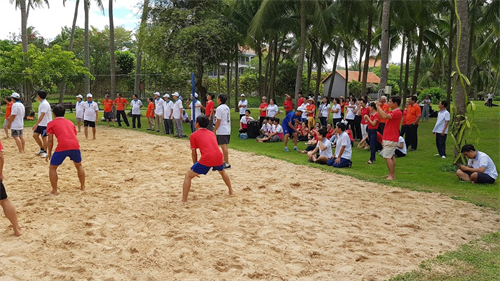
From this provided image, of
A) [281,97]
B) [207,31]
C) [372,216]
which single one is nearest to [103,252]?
[372,216]

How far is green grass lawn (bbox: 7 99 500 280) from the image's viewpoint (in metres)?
4.38

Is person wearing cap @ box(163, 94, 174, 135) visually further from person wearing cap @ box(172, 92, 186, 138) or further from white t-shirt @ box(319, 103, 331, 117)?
white t-shirt @ box(319, 103, 331, 117)

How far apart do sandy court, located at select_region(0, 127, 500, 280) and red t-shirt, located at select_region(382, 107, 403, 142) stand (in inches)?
43.8

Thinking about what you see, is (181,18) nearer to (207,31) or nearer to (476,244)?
(207,31)

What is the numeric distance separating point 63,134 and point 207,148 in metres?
2.63

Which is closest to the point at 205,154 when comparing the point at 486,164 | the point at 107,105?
the point at 486,164

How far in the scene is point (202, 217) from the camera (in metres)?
6.28

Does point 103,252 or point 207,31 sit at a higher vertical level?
point 207,31

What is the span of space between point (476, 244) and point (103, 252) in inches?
177

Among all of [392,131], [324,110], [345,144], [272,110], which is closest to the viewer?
[392,131]

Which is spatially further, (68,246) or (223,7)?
(223,7)

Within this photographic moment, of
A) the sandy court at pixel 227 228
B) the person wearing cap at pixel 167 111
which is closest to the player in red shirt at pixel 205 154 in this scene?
the sandy court at pixel 227 228

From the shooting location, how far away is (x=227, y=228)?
5801 millimetres

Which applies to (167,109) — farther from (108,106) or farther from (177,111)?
(108,106)
